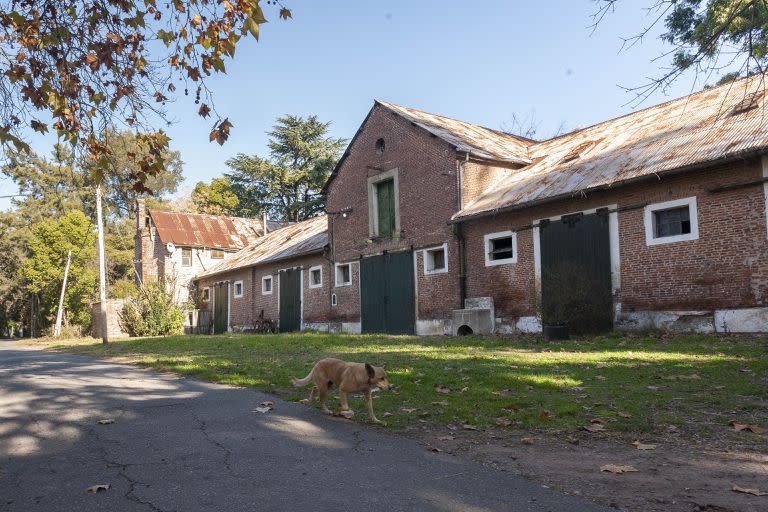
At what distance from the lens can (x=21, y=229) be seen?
171 ft

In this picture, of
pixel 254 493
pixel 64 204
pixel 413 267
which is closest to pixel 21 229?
pixel 64 204

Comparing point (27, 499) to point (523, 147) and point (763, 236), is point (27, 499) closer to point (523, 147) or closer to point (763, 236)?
point (763, 236)

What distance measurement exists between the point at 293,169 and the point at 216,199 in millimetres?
13175

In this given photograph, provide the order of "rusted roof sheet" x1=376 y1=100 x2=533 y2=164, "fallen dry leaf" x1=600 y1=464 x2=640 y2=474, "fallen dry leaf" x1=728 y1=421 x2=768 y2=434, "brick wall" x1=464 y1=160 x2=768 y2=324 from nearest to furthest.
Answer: "fallen dry leaf" x1=600 y1=464 x2=640 y2=474 → "fallen dry leaf" x1=728 y1=421 x2=768 y2=434 → "brick wall" x1=464 y1=160 x2=768 y2=324 → "rusted roof sheet" x1=376 y1=100 x2=533 y2=164

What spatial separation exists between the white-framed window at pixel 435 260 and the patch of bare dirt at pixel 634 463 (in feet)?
48.6

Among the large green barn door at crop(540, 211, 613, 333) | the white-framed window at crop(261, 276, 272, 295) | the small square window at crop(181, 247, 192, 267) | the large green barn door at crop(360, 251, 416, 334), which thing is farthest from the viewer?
the small square window at crop(181, 247, 192, 267)

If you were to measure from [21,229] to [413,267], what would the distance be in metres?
45.0

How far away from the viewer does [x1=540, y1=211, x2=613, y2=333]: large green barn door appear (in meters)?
15.5

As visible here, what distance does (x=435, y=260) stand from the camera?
71.1 feet

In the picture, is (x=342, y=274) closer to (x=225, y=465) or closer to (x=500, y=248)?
(x=500, y=248)

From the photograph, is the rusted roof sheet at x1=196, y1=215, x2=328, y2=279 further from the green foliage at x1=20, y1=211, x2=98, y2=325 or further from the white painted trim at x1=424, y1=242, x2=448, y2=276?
the green foliage at x1=20, y1=211, x2=98, y2=325

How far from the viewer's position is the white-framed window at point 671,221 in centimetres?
1454

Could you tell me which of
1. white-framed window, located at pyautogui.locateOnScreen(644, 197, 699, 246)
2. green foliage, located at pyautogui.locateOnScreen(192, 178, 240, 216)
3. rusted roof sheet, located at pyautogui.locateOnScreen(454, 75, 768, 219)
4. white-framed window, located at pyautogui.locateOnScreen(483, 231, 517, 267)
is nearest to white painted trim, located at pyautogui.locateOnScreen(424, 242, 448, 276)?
rusted roof sheet, located at pyautogui.locateOnScreen(454, 75, 768, 219)

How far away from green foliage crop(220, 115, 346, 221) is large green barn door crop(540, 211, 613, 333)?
1407 inches
